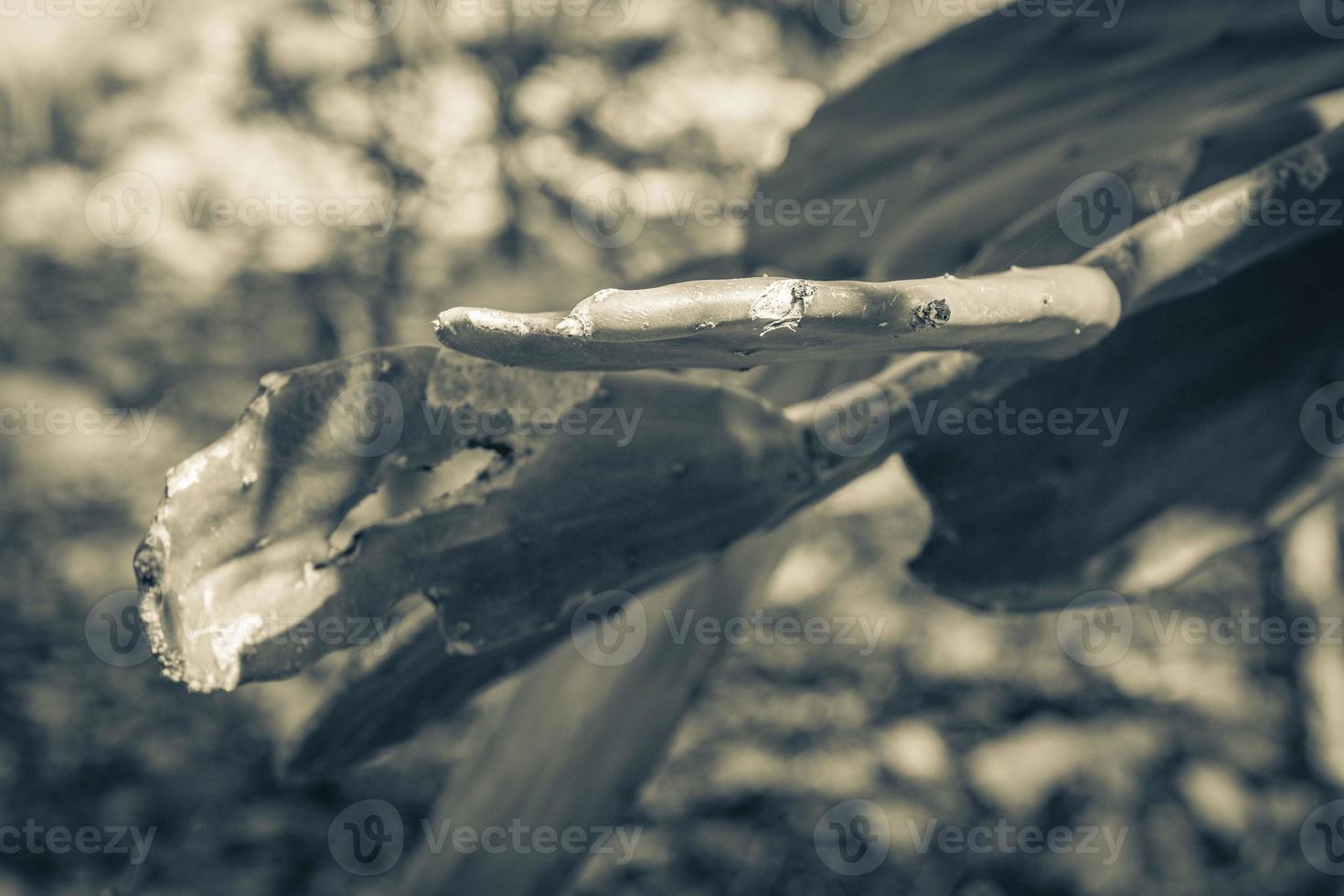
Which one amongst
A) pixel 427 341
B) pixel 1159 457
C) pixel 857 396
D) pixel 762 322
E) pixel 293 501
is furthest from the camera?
pixel 427 341

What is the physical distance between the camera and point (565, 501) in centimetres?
66

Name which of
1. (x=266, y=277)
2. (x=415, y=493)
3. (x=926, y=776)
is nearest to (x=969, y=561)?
(x=415, y=493)

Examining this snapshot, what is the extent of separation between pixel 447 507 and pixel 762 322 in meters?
0.24

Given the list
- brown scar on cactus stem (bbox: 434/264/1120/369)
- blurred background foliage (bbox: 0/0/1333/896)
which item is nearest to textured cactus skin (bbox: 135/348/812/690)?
brown scar on cactus stem (bbox: 434/264/1120/369)

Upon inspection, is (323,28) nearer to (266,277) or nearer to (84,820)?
(266,277)

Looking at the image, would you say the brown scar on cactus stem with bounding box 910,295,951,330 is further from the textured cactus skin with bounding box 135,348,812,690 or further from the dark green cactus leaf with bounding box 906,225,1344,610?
the dark green cactus leaf with bounding box 906,225,1344,610

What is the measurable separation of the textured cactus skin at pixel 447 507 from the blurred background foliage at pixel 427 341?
1.20 meters

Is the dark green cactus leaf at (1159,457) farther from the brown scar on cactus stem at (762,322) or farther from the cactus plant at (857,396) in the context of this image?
the brown scar on cactus stem at (762,322)

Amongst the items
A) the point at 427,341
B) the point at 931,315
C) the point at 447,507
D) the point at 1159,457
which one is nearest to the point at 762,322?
the point at 931,315

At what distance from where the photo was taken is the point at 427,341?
1734 millimetres

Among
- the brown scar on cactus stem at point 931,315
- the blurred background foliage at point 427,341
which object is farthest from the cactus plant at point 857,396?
the blurred background foliage at point 427,341

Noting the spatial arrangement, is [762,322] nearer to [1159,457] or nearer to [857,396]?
[857,396]

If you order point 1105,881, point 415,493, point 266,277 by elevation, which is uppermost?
point 266,277

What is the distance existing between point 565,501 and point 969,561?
0.35 metres
